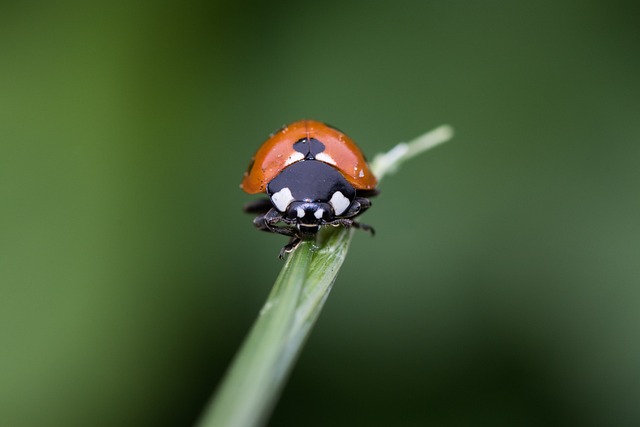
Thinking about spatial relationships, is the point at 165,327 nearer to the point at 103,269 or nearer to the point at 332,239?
the point at 103,269

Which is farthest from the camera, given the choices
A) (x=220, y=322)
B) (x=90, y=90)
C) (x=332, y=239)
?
(x=90, y=90)

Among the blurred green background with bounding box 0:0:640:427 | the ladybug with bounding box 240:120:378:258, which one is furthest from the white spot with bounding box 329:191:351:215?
the blurred green background with bounding box 0:0:640:427

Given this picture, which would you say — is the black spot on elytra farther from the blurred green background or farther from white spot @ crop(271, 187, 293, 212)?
the blurred green background

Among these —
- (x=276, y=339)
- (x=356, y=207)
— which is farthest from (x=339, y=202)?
(x=276, y=339)

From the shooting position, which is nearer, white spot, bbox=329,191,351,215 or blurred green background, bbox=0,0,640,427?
white spot, bbox=329,191,351,215

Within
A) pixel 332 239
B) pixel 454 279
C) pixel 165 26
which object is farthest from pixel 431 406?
pixel 165 26

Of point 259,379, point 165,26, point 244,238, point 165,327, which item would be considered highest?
point 165,26
